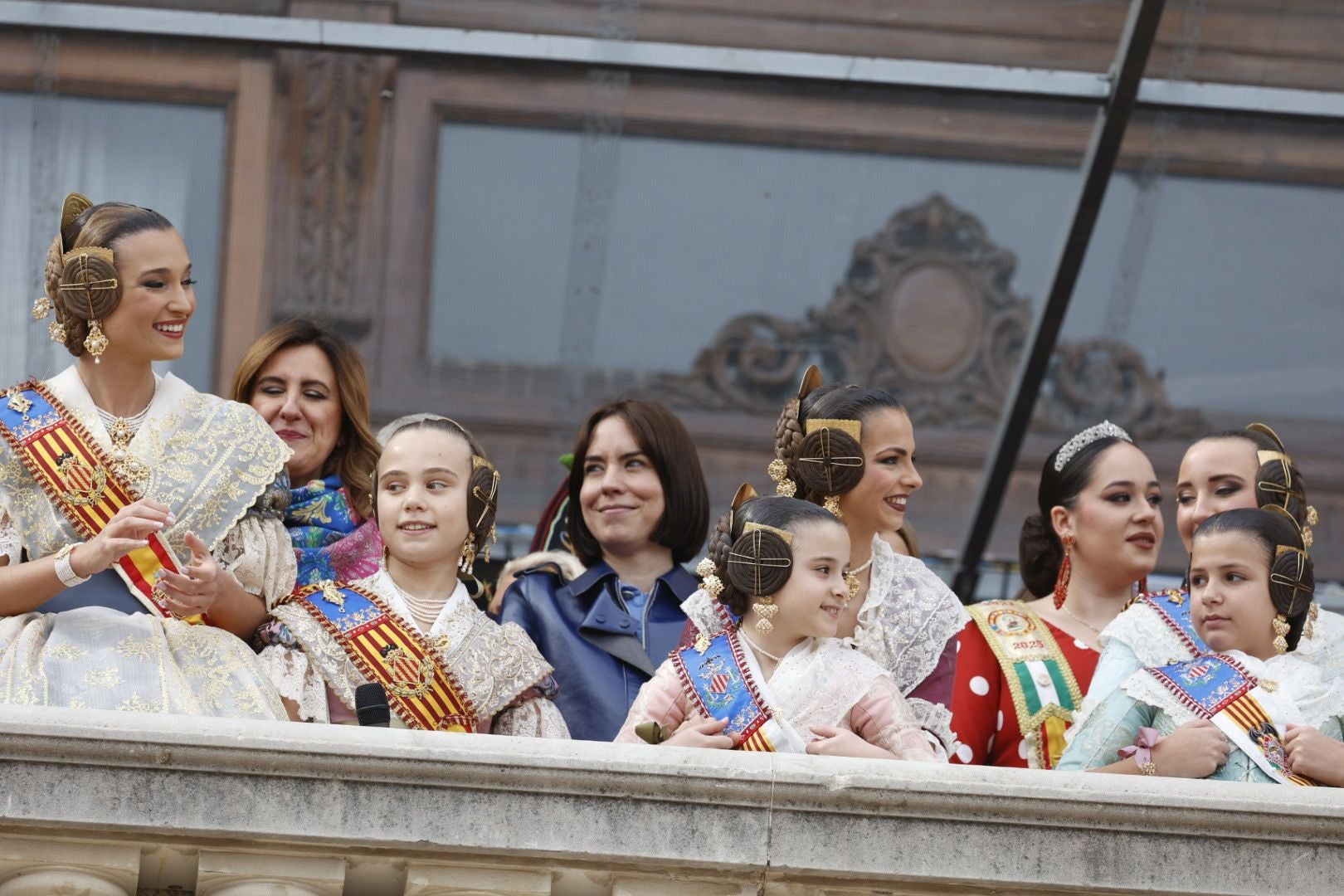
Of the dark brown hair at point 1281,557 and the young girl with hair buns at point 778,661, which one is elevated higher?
the dark brown hair at point 1281,557

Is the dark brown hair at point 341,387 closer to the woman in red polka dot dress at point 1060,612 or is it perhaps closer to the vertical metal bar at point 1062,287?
the woman in red polka dot dress at point 1060,612

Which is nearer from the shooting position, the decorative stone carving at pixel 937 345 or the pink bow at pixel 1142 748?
the pink bow at pixel 1142 748

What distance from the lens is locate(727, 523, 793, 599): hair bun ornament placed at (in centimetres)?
451

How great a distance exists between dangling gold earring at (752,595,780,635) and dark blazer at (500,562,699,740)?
23.6 inches

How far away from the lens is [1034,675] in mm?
5184

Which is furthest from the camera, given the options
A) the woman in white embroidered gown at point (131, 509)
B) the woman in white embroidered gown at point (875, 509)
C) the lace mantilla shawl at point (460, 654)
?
the woman in white embroidered gown at point (875, 509)

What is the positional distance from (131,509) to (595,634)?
135cm

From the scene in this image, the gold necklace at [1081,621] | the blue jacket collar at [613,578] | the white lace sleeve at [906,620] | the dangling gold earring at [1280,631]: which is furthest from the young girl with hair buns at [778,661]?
the gold necklace at [1081,621]

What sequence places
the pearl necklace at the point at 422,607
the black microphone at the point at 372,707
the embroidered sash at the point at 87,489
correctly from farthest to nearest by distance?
Answer: the pearl necklace at the point at 422,607 → the embroidered sash at the point at 87,489 → the black microphone at the point at 372,707

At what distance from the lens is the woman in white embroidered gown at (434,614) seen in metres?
4.61

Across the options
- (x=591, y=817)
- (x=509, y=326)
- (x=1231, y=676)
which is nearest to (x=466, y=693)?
(x=591, y=817)

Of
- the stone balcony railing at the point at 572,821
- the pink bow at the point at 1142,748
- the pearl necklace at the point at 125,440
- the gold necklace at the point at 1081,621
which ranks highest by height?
the pearl necklace at the point at 125,440

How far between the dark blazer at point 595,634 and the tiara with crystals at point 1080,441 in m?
1.04

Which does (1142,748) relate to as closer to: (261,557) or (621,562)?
(621,562)
